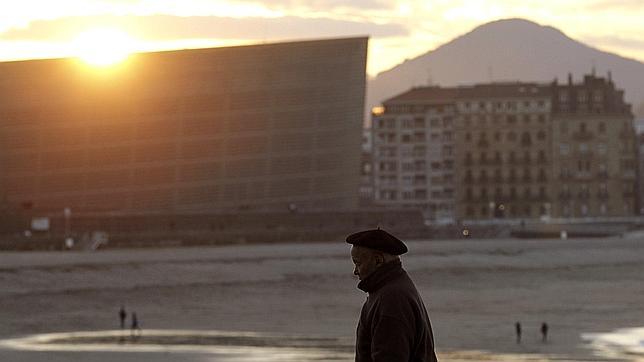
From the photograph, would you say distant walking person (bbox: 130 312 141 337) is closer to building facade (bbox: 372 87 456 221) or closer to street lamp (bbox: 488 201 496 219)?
street lamp (bbox: 488 201 496 219)

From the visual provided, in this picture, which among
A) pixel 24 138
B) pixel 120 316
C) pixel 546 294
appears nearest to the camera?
pixel 120 316

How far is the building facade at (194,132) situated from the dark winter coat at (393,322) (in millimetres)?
62641

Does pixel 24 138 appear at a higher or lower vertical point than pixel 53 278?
higher

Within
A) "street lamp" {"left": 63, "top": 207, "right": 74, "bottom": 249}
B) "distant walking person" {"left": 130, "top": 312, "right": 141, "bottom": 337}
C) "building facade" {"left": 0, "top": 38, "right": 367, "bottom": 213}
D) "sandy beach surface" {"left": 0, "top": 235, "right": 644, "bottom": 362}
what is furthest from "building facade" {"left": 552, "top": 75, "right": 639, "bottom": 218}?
"distant walking person" {"left": 130, "top": 312, "right": 141, "bottom": 337}

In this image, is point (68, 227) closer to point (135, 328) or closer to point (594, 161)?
point (594, 161)

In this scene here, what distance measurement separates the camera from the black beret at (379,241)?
772 centimetres

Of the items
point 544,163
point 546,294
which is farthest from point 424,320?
point 544,163

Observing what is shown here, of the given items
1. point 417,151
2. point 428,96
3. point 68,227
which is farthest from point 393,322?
point 428,96

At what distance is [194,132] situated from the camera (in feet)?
245

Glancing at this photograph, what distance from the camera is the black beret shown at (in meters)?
7.72

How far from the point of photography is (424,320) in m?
7.71

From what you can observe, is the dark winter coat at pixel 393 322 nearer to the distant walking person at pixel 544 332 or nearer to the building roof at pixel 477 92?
the distant walking person at pixel 544 332

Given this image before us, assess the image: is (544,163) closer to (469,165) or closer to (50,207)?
(469,165)

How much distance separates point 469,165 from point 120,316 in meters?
65.0
